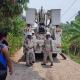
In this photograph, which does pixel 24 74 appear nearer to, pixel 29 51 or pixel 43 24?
pixel 29 51

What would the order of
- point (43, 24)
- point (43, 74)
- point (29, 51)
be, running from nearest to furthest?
point (43, 74)
point (29, 51)
point (43, 24)

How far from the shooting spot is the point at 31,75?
1554 cm

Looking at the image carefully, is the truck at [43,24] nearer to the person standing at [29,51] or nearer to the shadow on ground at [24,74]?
the person standing at [29,51]

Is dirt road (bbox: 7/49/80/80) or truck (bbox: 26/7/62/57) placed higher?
truck (bbox: 26/7/62/57)

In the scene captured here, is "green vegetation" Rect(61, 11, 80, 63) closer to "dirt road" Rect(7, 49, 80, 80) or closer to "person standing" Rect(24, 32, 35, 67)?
"person standing" Rect(24, 32, 35, 67)

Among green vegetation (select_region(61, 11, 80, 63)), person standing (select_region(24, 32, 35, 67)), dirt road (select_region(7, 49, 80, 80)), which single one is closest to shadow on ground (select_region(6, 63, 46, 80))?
dirt road (select_region(7, 49, 80, 80))

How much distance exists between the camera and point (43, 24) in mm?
24500

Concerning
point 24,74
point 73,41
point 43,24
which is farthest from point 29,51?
point 73,41

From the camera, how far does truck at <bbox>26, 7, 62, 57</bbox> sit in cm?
2159

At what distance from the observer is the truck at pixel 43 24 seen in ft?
70.8

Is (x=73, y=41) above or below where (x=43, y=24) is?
below

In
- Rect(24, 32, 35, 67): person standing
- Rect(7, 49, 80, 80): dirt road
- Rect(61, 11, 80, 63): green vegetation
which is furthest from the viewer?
Rect(61, 11, 80, 63): green vegetation

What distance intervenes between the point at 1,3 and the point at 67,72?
4863 millimetres

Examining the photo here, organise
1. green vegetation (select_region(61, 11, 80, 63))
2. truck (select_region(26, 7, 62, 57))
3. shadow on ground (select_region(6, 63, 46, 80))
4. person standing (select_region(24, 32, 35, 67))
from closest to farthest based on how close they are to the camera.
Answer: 1. shadow on ground (select_region(6, 63, 46, 80))
2. person standing (select_region(24, 32, 35, 67))
3. truck (select_region(26, 7, 62, 57))
4. green vegetation (select_region(61, 11, 80, 63))
